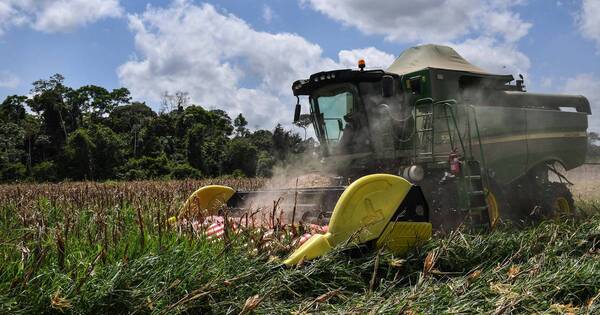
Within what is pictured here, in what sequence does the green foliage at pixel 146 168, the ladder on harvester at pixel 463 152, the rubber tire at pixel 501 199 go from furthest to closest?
the green foliage at pixel 146 168 < the rubber tire at pixel 501 199 < the ladder on harvester at pixel 463 152

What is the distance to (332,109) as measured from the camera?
7125 millimetres

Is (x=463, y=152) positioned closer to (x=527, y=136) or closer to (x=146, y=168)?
(x=527, y=136)

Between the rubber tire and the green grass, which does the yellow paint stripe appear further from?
the green grass

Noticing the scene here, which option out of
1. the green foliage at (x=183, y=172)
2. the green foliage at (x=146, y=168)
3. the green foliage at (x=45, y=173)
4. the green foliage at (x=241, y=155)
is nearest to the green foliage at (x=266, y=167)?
the green foliage at (x=183, y=172)

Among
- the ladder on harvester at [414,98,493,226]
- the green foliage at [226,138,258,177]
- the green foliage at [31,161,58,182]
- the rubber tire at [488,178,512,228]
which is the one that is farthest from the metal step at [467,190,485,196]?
the green foliage at [31,161,58,182]

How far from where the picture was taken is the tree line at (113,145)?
3102 centimetres

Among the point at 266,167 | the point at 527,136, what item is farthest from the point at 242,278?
the point at 266,167

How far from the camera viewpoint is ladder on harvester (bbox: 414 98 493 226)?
533 cm

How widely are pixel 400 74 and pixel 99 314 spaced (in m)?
5.23

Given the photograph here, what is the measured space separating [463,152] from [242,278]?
3464 millimetres

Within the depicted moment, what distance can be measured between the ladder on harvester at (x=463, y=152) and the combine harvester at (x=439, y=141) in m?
0.01

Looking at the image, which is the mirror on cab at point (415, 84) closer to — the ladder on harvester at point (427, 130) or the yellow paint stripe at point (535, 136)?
the ladder on harvester at point (427, 130)

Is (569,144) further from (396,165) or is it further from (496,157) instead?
(396,165)

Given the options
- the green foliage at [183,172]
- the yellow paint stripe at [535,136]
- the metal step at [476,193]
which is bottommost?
the metal step at [476,193]
